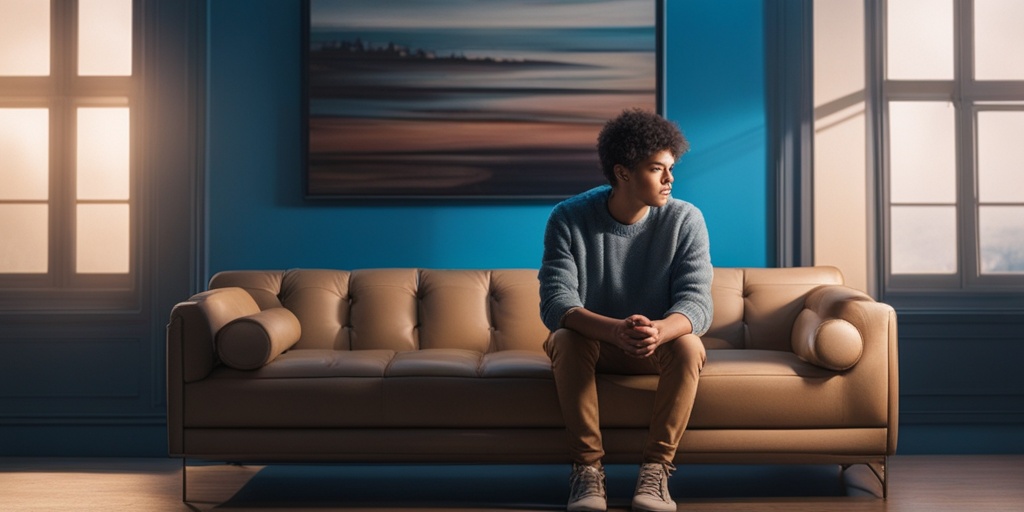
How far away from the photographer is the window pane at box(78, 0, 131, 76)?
12.6ft

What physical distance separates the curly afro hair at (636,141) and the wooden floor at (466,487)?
1033mm

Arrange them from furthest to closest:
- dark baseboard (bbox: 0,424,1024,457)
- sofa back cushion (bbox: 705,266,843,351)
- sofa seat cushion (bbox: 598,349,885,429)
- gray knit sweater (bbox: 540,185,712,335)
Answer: dark baseboard (bbox: 0,424,1024,457) → sofa back cushion (bbox: 705,266,843,351) → gray knit sweater (bbox: 540,185,712,335) → sofa seat cushion (bbox: 598,349,885,429)

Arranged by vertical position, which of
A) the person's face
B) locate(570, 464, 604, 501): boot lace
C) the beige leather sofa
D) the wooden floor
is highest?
the person's face

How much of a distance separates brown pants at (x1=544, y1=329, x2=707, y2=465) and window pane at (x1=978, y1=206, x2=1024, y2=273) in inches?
75.3

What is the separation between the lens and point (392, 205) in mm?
3768

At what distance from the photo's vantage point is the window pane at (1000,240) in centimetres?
388

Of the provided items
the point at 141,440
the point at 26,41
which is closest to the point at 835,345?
the point at 141,440

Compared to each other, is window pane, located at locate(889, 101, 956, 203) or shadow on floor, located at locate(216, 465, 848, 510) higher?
window pane, located at locate(889, 101, 956, 203)

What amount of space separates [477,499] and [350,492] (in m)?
0.43

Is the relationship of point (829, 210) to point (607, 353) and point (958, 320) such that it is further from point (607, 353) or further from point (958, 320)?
point (607, 353)

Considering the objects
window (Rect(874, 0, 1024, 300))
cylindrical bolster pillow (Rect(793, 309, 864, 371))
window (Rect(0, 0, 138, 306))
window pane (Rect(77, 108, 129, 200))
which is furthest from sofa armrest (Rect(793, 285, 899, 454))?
window pane (Rect(77, 108, 129, 200))

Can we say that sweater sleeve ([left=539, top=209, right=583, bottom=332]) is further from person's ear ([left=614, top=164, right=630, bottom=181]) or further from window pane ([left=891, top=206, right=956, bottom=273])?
window pane ([left=891, top=206, right=956, bottom=273])

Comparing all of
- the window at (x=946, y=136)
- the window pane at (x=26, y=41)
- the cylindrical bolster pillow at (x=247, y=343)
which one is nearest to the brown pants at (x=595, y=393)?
the cylindrical bolster pillow at (x=247, y=343)

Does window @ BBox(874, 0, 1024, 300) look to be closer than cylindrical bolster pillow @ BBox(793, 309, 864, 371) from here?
No
